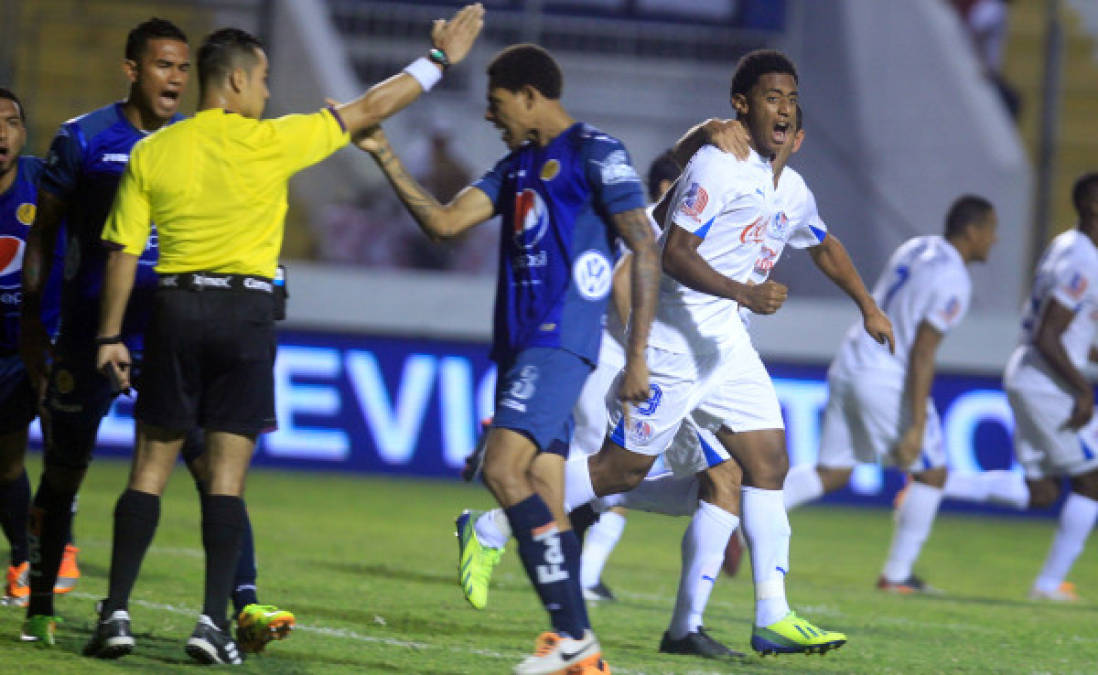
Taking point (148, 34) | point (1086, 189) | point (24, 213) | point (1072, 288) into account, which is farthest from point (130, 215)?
point (1086, 189)

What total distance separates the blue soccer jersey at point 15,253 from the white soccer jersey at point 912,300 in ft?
14.4

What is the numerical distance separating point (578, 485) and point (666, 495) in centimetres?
49

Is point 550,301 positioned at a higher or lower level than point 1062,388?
higher

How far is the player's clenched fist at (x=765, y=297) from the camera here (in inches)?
215

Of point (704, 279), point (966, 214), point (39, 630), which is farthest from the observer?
point (966, 214)

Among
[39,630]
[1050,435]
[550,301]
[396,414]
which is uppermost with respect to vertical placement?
[550,301]

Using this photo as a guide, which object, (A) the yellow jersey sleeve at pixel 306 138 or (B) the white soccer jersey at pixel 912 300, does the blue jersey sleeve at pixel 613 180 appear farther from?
(B) the white soccer jersey at pixel 912 300

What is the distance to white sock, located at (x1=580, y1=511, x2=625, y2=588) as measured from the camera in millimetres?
7629

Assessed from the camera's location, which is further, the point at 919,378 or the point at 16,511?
the point at 919,378

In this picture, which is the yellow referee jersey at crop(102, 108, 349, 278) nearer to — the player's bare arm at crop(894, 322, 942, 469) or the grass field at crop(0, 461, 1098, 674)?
the grass field at crop(0, 461, 1098, 674)

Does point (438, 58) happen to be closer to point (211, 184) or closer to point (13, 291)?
point (211, 184)

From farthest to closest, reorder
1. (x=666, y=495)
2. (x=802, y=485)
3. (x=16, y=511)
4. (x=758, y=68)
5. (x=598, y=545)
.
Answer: (x=802, y=485), (x=598, y=545), (x=666, y=495), (x=16, y=511), (x=758, y=68)

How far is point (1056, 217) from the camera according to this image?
49.5ft

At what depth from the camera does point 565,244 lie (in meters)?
5.16
